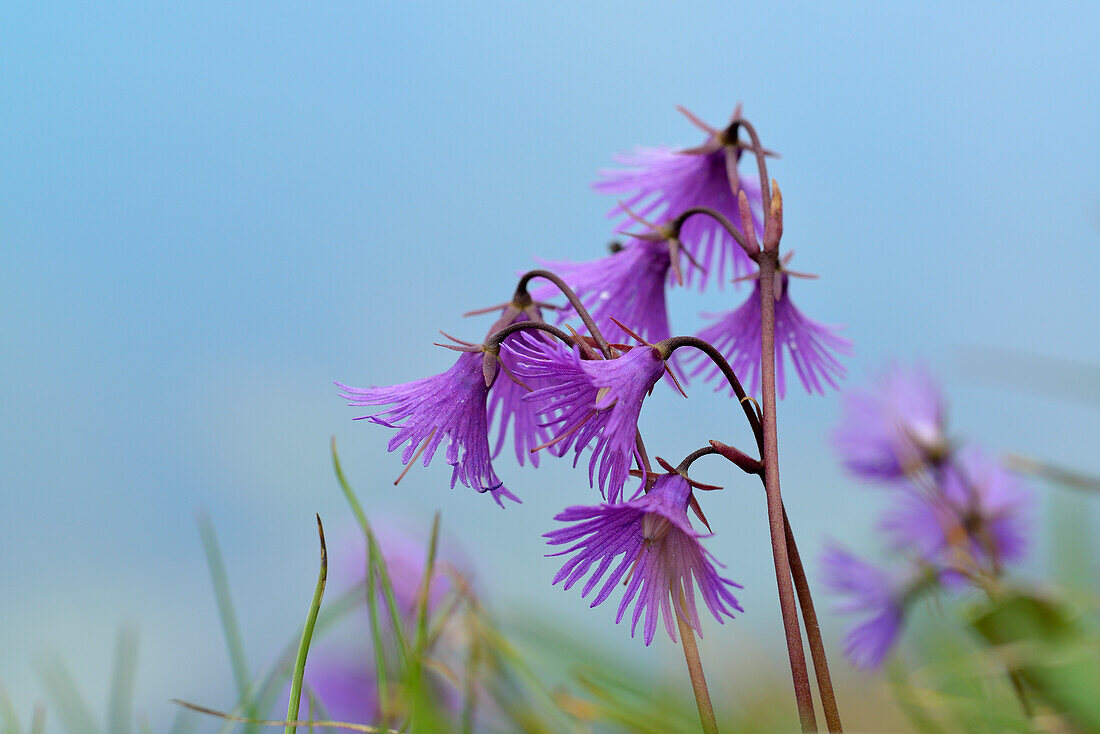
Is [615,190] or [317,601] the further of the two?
[615,190]

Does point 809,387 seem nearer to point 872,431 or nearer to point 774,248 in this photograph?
point 774,248

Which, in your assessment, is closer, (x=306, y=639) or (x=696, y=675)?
(x=696, y=675)

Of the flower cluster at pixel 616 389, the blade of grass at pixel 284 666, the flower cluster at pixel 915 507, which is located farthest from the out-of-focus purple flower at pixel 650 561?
the flower cluster at pixel 915 507

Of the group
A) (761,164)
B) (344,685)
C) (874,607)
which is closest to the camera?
(761,164)

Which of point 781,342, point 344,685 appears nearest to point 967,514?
point 781,342

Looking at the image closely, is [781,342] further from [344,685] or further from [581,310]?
[344,685]

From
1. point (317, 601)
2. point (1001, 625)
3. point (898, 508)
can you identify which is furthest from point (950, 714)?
point (898, 508)

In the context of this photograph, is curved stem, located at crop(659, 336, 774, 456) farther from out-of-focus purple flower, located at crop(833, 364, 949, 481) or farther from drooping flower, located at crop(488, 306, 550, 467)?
out-of-focus purple flower, located at crop(833, 364, 949, 481)
